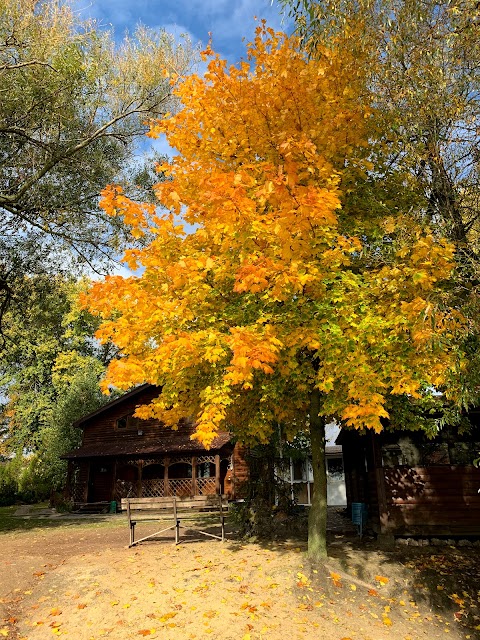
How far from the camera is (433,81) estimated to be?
7.07m

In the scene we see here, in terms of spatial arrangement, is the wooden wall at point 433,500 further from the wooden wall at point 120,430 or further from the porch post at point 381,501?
the wooden wall at point 120,430

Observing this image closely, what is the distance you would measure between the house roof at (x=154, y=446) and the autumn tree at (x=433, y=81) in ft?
59.3

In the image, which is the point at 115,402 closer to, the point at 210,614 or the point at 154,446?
the point at 154,446

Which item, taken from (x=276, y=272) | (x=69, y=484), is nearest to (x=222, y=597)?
(x=276, y=272)

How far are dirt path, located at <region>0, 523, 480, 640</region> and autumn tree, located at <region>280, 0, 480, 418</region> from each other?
3650 mm

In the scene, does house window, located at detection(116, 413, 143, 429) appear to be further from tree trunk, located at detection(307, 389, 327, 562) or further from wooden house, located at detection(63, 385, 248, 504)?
tree trunk, located at detection(307, 389, 327, 562)

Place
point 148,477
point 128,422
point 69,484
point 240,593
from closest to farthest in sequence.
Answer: point 240,593 < point 69,484 < point 128,422 < point 148,477

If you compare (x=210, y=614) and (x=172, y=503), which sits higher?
(x=172, y=503)

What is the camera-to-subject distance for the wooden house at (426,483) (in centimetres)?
1191

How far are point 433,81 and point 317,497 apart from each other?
8.08m

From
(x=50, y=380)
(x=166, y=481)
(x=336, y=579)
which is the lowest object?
(x=336, y=579)

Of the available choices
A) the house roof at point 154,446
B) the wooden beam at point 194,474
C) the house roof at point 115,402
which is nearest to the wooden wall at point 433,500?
the house roof at point 154,446

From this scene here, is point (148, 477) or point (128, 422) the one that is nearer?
point (128, 422)

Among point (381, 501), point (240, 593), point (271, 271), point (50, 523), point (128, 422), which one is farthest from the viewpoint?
point (128, 422)
